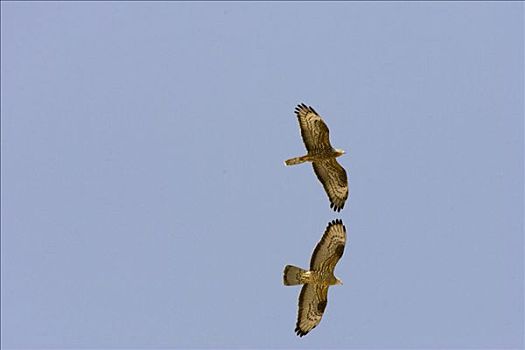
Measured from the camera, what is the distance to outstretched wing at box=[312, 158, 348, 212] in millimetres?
22719

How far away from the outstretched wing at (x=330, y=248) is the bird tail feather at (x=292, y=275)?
0.32m

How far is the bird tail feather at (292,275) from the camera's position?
21916 mm

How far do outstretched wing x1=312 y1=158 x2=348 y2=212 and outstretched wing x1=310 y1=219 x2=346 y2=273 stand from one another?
86 cm

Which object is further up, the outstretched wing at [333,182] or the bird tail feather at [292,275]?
the outstretched wing at [333,182]

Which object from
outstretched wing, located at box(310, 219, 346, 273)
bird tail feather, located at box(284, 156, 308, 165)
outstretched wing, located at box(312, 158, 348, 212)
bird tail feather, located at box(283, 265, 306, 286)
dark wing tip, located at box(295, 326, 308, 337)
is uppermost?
bird tail feather, located at box(284, 156, 308, 165)

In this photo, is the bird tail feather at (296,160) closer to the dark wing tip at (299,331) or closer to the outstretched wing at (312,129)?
the outstretched wing at (312,129)

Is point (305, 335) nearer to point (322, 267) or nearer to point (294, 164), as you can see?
point (322, 267)

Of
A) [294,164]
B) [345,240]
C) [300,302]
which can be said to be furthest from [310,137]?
[300,302]

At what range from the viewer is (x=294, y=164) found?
22.2 metres

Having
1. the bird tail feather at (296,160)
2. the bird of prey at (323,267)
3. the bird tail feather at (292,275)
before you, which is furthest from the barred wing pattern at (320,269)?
the bird tail feather at (296,160)

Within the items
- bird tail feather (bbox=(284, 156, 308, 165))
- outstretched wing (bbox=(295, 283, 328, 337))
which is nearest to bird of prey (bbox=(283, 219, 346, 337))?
outstretched wing (bbox=(295, 283, 328, 337))

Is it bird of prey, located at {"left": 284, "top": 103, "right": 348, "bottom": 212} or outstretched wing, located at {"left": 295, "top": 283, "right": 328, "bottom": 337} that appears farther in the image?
outstretched wing, located at {"left": 295, "top": 283, "right": 328, "bottom": 337}

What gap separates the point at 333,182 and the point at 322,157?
3.11 ft

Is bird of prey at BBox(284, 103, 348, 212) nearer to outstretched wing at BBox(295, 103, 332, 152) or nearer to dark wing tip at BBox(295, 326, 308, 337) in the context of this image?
outstretched wing at BBox(295, 103, 332, 152)
